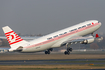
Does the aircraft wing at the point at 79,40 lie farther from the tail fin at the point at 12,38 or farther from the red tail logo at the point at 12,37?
the red tail logo at the point at 12,37

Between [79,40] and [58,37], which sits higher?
[58,37]

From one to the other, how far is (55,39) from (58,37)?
1.16 m

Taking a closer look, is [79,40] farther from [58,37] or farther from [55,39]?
[55,39]

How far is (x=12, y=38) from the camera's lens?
57969 millimetres

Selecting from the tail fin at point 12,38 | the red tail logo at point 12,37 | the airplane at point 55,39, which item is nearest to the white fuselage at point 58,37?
the airplane at point 55,39

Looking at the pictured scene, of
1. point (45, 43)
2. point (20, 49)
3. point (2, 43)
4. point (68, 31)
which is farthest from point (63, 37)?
point (2, 43)

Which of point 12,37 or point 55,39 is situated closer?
point 12,37

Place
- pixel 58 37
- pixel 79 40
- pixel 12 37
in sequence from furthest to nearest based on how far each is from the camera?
pixel 79 40, pixel 58 37, pixel 12 37

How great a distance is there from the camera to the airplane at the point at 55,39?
5872 cm

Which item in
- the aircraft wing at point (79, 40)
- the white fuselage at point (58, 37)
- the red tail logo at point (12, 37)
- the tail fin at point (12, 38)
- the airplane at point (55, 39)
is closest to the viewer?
the tail fin at point (12, 38)

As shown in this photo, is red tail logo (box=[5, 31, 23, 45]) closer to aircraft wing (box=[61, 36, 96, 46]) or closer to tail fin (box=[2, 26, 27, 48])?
tail fin (box=[2, 26, 27, 48])

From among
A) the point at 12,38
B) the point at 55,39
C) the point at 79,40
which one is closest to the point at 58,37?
the point at 55,39

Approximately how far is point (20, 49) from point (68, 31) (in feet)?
53.6

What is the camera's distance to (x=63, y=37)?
69.2 metres
